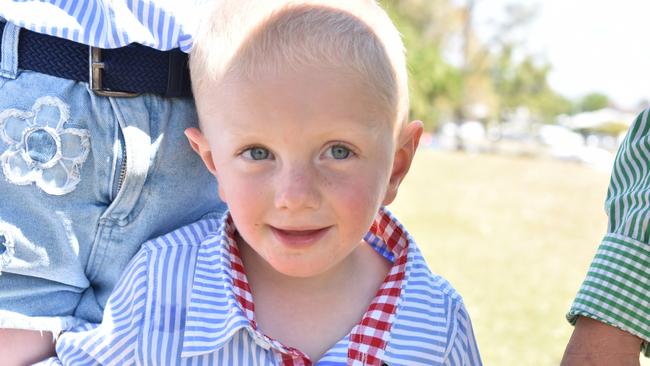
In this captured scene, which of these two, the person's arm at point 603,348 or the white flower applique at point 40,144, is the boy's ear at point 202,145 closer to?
the white flower applique at point 40,144

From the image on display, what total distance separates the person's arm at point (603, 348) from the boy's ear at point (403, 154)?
0.50m

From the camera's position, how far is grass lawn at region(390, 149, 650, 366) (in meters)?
5.78

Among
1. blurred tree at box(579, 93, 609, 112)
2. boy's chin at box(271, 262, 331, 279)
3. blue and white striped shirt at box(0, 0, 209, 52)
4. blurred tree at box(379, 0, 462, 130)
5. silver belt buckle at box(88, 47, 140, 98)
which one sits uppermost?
blurred tree at box(579, 93, 609, 112)

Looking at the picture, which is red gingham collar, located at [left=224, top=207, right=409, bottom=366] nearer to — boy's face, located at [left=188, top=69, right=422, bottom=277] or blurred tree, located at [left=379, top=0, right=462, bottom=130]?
boy's face, located at [left=188, top=69, right=422, bottom=277]

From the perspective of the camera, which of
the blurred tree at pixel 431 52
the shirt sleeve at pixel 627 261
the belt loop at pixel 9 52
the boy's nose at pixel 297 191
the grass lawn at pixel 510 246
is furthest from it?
the blurred tree at pixel 431 52

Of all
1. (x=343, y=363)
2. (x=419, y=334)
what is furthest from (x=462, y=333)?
(x=343, y=363)

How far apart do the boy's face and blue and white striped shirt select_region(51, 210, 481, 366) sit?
145 millimetres

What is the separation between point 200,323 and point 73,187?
0.38m

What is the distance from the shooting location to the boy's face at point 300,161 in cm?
146

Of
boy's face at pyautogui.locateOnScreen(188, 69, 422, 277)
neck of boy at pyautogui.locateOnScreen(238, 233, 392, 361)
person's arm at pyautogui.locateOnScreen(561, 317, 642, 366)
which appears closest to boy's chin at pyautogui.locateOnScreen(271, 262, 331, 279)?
boy's face at pyautogui.locateOnScreen(188, 69, 422, 277)

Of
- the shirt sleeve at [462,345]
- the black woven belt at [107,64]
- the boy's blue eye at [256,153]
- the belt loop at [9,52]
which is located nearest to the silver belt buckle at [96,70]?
the black woven belt at [107,64]

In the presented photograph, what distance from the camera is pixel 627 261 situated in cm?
170

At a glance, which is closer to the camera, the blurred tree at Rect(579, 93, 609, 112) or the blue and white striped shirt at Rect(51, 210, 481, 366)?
the blue and white striped shirt at Rect(51, 210, 481, 366)

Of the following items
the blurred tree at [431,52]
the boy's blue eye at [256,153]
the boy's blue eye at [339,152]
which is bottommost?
the boy's blue eye at [256,153]
